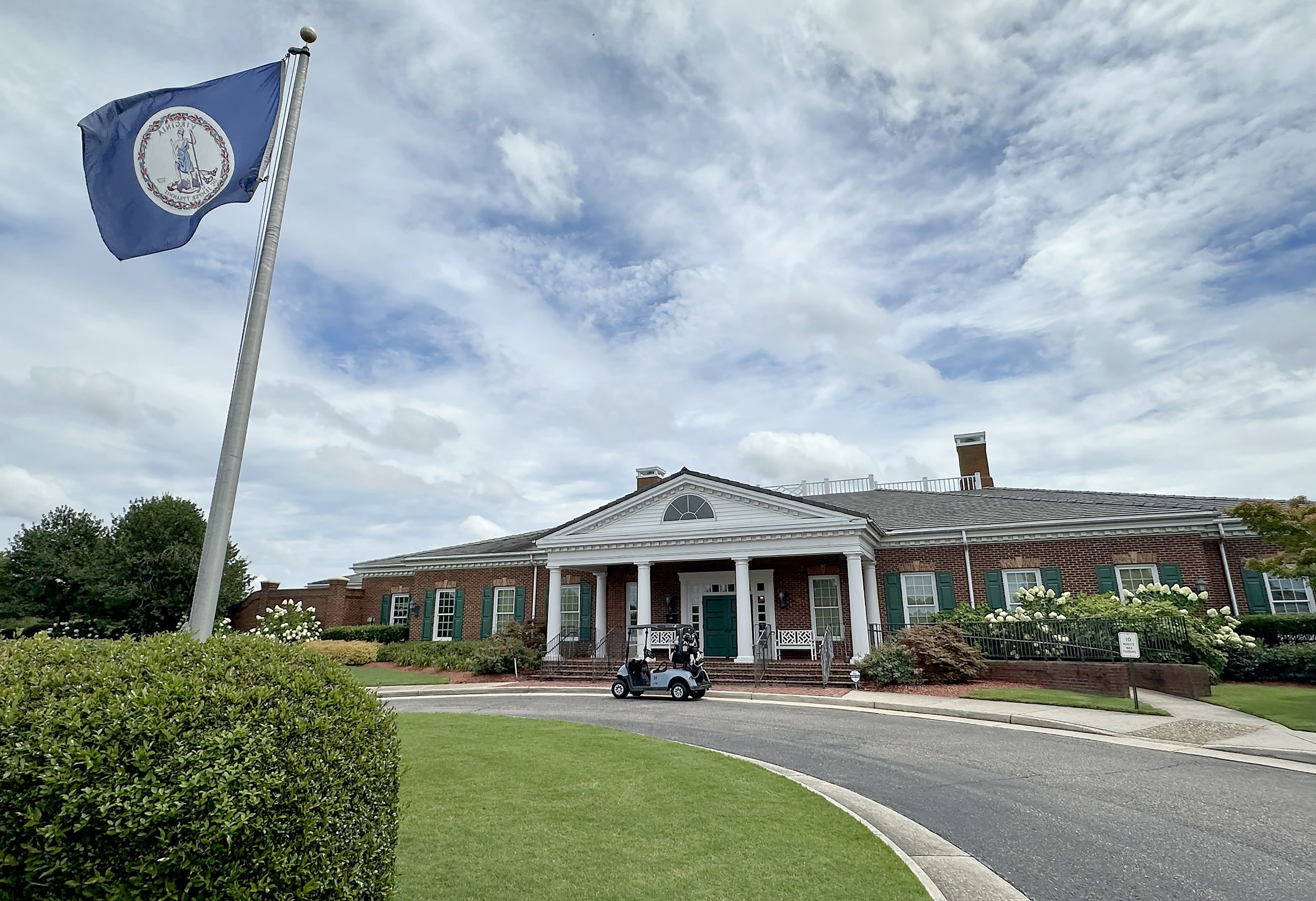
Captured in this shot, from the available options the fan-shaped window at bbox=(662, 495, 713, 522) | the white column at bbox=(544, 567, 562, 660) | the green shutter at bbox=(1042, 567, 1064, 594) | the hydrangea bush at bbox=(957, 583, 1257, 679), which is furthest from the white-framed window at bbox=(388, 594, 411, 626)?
the green shutter at bbox=(1042, 567, 1064, 594)

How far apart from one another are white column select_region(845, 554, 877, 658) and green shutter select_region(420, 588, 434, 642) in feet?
53.5

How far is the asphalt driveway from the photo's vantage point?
5.70 meters

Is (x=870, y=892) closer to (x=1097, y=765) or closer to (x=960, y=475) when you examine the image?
(x=1097, y=765)

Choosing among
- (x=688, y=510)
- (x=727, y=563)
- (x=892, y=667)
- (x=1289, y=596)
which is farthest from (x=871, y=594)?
(x=1289, y=596)

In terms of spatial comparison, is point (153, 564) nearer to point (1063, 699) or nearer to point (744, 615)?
point (744, 615)

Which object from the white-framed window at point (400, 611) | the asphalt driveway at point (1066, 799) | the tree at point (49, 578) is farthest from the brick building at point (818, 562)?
the tree at point (49, 578)

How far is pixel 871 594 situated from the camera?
73.3 feet

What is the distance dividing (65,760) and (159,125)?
6.07 m

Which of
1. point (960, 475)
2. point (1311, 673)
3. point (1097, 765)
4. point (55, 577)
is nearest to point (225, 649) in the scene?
point (1097, 765)

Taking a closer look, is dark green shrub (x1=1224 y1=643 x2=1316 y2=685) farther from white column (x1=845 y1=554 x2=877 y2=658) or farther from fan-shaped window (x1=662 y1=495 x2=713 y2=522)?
fan-shaped window (x1=662 y1=495 x2=713 y2=522)

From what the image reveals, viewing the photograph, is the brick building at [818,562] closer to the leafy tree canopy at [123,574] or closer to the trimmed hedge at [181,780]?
Answer: the leafy tree canopy at [123,574]

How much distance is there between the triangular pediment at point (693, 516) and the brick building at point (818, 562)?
0.04 metres

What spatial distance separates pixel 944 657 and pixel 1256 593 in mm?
9347

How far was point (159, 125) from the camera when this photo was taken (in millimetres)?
6664
